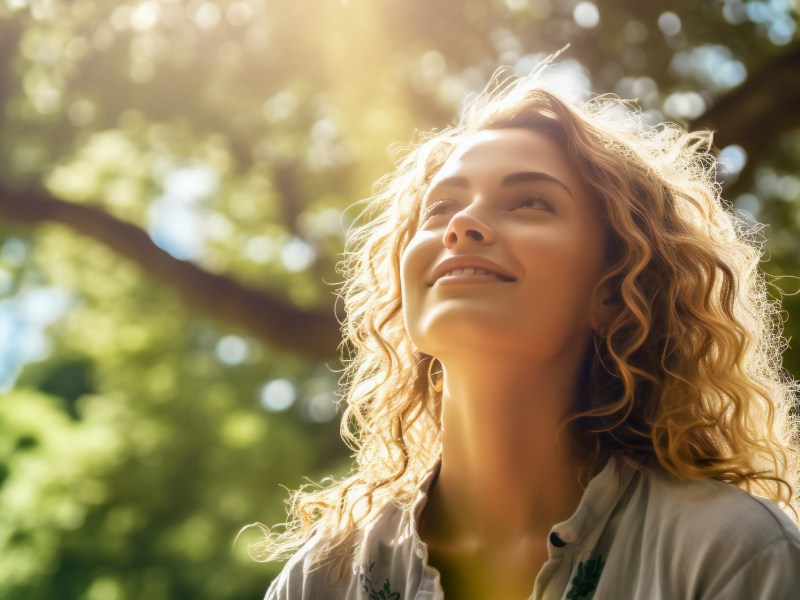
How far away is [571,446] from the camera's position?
146 cm

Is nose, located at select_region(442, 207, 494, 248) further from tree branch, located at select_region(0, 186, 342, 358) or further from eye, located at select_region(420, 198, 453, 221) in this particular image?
tree branch, located at select_region(0, 186, 342, 358)

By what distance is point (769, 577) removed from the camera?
1.13 m

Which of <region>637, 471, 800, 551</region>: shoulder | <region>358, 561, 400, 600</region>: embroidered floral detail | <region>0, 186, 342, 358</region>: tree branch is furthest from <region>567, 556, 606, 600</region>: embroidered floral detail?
<region>0, 186, 342, 358</region>: tree branch

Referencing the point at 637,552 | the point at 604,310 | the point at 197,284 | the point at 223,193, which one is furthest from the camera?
the point at 223,193

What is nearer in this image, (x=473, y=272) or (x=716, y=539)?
(x=716, y=539)

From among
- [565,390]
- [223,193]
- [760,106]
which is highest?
[223,193]

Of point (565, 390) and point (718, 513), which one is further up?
point (565, 390)

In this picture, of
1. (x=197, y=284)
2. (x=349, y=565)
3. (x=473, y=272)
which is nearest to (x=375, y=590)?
(x=349, y=565)

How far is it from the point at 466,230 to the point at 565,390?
0.31m

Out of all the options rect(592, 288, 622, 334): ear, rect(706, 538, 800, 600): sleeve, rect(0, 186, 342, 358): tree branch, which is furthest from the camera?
rect(0, 186, 342, 358): tree branch

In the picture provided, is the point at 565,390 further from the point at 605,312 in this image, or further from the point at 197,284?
the point at 197,284

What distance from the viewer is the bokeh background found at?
4.50 metres

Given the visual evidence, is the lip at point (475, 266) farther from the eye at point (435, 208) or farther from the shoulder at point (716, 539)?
the shoulder at point (716, 539)

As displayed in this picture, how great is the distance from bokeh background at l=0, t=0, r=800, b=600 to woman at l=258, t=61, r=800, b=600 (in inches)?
104
